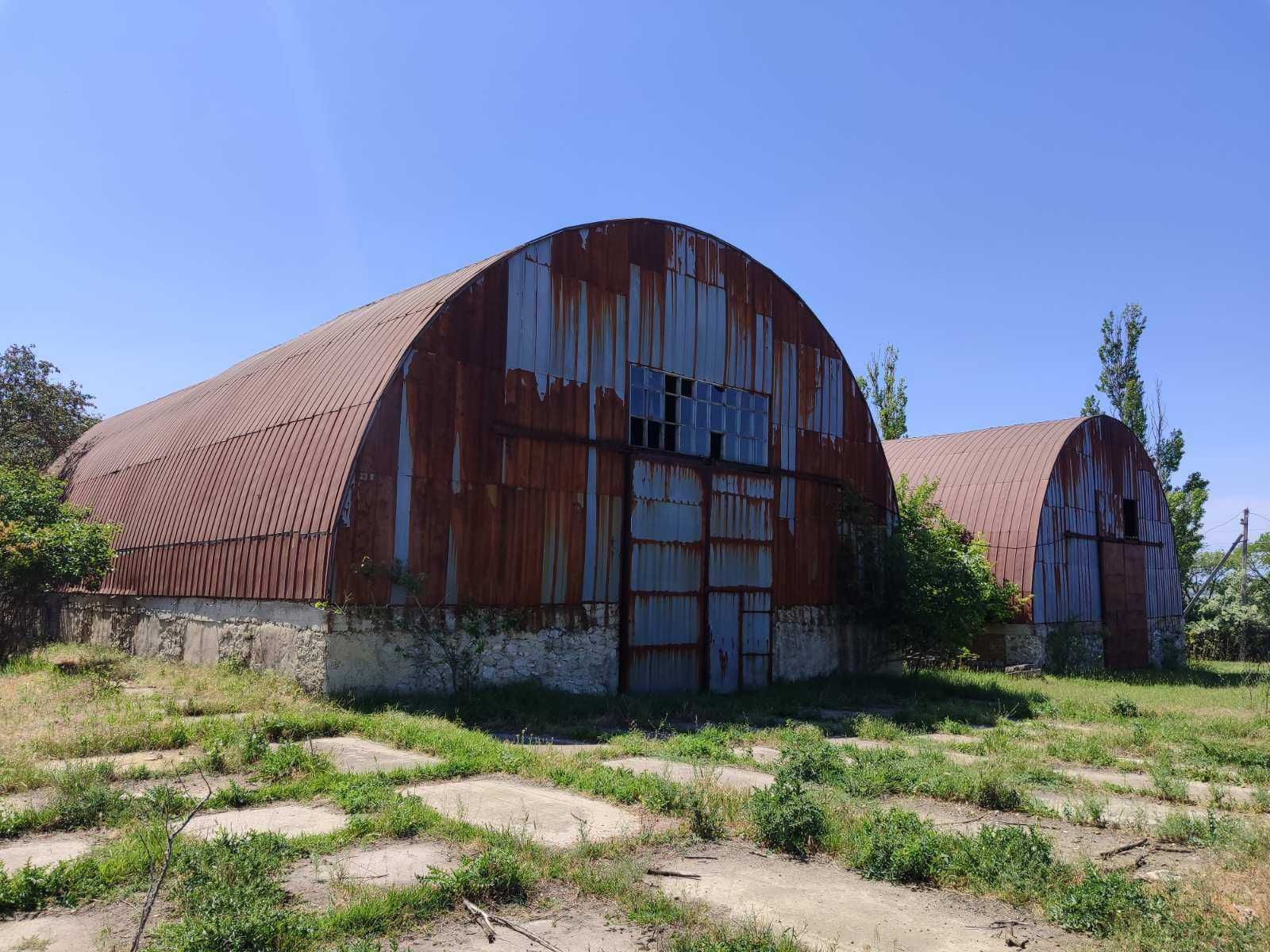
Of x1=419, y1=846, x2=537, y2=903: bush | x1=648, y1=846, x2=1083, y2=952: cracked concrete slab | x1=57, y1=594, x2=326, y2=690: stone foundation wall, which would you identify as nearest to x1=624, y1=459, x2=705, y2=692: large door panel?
x1=57, y1=594, x2=326, y2=690: stone foundation wall

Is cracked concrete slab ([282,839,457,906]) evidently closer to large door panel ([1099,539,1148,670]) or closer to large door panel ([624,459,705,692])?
large door panel ([624,459,705,692])

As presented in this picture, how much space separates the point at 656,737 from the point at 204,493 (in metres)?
10.7

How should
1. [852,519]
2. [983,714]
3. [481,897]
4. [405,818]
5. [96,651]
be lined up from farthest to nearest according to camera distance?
[852,519]
[96,651]
[983,714]
[405,818]
[481,897]

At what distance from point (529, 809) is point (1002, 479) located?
2271 cm

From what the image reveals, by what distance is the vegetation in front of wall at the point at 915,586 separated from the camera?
67.6 feet

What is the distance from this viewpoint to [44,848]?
21.2ft

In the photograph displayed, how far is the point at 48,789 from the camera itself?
8.01m

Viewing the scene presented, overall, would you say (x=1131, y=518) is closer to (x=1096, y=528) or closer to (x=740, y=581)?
(x=1096, y=528)

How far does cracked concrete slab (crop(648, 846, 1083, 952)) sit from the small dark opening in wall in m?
27.6

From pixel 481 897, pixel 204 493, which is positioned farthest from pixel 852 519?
pixel 481 897

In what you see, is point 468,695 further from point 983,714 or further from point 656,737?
point 983,714

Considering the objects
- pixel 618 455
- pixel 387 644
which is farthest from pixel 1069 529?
pixel 387 644

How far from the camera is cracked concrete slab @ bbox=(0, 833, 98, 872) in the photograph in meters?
6.14

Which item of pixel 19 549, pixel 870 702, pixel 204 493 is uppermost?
pixel 204 493
